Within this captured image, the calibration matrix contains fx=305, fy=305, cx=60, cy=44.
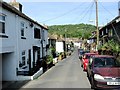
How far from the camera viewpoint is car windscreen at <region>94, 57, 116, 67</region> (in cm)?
1605

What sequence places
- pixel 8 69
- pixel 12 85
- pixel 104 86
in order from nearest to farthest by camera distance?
pixel 104 86 → pixel 12 85 → pixel 8 69

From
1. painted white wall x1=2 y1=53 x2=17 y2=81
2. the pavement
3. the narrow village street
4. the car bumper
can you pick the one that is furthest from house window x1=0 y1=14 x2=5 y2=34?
the car bumper

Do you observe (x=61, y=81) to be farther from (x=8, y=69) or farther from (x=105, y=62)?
(x=8, y=69)

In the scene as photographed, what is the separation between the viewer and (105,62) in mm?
16453

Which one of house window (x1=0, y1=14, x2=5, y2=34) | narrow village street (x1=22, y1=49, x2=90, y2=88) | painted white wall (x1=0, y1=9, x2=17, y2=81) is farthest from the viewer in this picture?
painted white wall (x1=0, y1=9, x2=17, y2=81)

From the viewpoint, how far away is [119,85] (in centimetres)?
1324

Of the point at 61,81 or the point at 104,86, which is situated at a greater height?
the point at 104,86

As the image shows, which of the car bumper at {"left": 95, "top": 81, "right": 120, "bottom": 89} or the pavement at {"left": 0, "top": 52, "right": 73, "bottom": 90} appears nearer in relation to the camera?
the car bumper at {"left": 95, "top": 81, "right": 120, "bottom": 89}

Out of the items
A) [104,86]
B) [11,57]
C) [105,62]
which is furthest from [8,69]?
[104,86]

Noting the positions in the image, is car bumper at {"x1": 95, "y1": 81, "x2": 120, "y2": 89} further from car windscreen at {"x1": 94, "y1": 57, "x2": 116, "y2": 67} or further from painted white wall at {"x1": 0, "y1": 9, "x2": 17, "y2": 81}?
painted white wall at {"x1": 0, "y1": 9, "x2": 17, "y2": 81}

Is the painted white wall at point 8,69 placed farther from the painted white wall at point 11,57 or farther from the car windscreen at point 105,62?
the car windscreen at point 105,62

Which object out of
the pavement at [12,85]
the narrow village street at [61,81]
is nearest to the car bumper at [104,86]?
the narrow village street at [61,81]

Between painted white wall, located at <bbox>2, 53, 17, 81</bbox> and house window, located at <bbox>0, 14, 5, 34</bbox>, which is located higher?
house window, located at <bbox>0, 14, 5, 34</bbox>

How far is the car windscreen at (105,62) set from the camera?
16047mm
